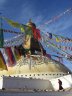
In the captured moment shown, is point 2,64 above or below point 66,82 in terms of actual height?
above

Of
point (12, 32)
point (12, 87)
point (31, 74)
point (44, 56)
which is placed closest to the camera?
point (12, 87)

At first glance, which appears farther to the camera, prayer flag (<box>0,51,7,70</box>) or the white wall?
prayer flag (<box>0,51,7,70</box>)

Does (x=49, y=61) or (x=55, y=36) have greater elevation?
(x=55, y=36)

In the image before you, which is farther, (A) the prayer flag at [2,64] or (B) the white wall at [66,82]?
(A) the prayer flag at [2,64]

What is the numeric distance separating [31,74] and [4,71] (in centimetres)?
651

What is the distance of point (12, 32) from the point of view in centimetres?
5491

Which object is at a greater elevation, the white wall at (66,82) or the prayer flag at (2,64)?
the prayer flag at (2,64)

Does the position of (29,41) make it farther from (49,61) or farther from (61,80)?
(61,80)

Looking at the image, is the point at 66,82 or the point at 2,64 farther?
the point at 2,64

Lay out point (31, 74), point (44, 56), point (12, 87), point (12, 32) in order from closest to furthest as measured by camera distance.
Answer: point (12, 87), point (12, 32), point (31, 74), point (44, 56)

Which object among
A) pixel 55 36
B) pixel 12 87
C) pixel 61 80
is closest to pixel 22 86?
pixel 12 87

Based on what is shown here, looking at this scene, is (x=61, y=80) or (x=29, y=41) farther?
(x=29, y=41)

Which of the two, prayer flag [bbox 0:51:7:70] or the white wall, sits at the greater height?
prayer flag [bbox 0:51:7:70]

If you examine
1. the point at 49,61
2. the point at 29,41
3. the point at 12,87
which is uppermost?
A: the point at 29,41
